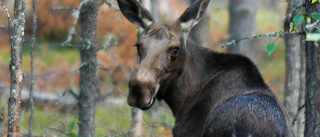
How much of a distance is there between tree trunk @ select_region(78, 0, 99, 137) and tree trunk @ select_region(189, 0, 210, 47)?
3.89m

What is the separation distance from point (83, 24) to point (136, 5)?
1.37m

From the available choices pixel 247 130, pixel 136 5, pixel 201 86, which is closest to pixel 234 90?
pixel 201 86

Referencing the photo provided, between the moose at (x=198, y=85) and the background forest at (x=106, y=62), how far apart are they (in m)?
1.51

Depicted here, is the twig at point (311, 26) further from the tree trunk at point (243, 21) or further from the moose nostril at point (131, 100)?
the tree trunk at point (243, 21)

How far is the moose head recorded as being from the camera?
5.81 m

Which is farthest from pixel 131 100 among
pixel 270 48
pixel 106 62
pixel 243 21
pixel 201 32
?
pixel 106 62

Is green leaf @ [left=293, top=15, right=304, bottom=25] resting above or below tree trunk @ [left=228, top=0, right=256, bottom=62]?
above

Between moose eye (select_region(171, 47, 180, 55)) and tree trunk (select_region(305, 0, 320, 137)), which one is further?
moose eye (select_region(171, 47, 180, 55))

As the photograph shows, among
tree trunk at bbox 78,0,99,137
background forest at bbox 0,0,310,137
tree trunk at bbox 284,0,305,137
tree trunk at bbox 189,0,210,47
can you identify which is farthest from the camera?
tree trunk at bbox 189,0,210,47

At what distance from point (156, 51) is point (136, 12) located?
0.92 metres

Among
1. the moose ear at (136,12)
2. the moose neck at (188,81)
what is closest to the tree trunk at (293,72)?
the moose neck at (188,81)

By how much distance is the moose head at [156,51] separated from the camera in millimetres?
5812

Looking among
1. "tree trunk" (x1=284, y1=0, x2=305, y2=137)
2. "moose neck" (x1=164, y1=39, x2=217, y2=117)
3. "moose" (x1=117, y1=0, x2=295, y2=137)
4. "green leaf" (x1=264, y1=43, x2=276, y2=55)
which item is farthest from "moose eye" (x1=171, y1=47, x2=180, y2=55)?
"tree trunk" (x1=284, y1=0, x2=305, y2=137)

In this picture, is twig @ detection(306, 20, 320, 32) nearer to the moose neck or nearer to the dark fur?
the dark fur
